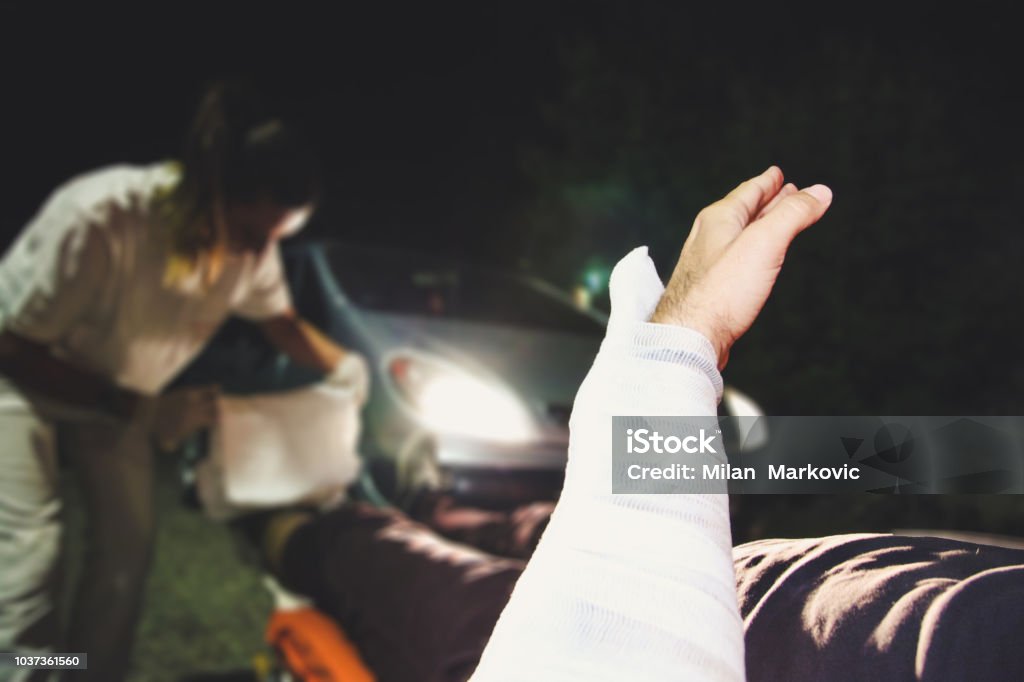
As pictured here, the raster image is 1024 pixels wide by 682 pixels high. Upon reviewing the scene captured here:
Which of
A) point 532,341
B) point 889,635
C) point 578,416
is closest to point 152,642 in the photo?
point 532,341

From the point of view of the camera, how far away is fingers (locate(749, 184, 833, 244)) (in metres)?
0.60

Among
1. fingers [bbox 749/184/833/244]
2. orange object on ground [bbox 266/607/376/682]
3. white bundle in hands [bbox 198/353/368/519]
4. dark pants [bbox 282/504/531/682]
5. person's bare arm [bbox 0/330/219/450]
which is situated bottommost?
orange object on ground [bbox 266/607/376/682]

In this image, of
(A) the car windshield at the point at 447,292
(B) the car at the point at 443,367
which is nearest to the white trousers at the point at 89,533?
(B) the car at the point at 443,367

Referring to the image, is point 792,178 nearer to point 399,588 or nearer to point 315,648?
point 399,588

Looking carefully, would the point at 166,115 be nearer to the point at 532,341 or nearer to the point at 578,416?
the point at 532,341

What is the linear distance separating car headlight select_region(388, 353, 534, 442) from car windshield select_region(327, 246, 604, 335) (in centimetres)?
52

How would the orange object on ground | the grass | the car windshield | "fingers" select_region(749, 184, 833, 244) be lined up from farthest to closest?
the car windshield < the grass < the orange object on ground < "fingers" select_region(749, 184, 833, 244)

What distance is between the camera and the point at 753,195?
0.66 meters

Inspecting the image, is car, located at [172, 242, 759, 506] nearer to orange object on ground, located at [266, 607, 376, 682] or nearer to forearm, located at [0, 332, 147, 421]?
orange object on ground, located at [266, 607, 376, 682]

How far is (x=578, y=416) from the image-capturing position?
2.11ft

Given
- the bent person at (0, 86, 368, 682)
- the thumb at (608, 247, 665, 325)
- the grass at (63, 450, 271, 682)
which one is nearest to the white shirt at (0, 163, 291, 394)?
the bent person at (0, 86, 368, 682)

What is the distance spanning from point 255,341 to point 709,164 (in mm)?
2366

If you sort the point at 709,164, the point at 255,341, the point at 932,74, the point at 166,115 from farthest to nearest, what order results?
1. the point at 166,115
2. the point at 255,341
3. the point at 932,74
4. the point at 709,164

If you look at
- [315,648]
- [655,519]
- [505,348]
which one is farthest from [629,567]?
[505,348]
